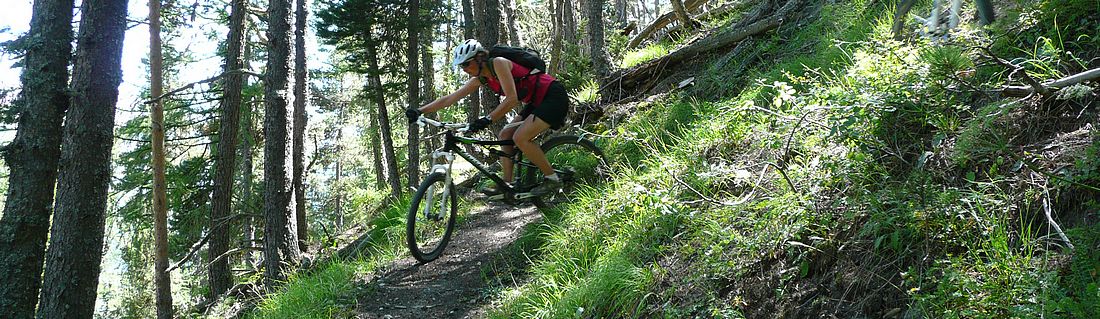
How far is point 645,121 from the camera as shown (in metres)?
8.08

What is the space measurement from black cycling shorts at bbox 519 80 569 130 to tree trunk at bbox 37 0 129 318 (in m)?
4.60

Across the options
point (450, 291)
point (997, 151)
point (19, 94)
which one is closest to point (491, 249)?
point (450, 291)

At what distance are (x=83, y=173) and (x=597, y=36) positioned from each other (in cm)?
672

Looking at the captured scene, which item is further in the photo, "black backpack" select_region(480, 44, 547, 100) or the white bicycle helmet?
"black backpack" select_region(480, 44, 547, 100)

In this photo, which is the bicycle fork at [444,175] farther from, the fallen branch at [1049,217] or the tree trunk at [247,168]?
the tree trunk at [247,168]

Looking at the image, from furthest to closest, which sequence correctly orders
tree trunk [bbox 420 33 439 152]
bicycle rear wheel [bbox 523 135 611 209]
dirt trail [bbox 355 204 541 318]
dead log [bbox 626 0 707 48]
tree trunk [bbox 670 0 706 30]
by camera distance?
tree trunk [bbox 420 33 439 152], dead log [bbox 626 0 707 48], tree trunk [bbox 670 0 706 30], bicycle rear wheel [bbox 523 135 611 209], dirt trail [bbox 355 204 541 318]

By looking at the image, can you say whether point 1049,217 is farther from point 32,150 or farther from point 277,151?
point 32,150

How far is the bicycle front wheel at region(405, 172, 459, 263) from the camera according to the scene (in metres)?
6.08

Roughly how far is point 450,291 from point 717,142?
284cm

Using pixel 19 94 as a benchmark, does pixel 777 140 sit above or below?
below

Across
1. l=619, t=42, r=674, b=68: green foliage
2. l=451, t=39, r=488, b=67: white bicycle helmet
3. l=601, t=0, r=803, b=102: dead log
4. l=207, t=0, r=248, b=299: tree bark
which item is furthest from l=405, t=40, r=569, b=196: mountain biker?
l=207, t=0, r=248, b=299: tree bark

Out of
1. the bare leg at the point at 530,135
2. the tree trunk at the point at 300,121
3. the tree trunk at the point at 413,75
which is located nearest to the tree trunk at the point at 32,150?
the tree trunk at the point at 300,121

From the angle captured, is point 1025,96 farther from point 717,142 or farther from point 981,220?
point 717,142

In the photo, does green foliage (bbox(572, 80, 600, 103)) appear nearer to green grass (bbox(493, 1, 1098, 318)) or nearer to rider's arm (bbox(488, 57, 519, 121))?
green grass (bbox(493, 1, 1098, 318))
